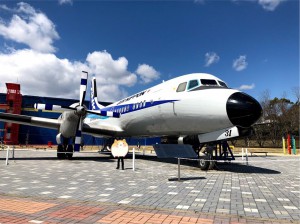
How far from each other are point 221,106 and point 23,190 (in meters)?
7.78

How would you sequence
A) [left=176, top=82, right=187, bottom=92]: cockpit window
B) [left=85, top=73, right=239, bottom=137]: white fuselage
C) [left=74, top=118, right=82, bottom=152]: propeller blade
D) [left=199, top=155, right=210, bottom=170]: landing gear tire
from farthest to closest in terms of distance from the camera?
[left=74, top=118, right=82, bottom=152]: propeller blade, [left=176, top=82, right=187, bottom=92]: cockpit window, [left=199, top=155, right=210, bottom=170]: landing gear tire, [left=85, top=73, right=239, bottom=137]: white fuselage

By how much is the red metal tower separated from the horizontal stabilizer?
4176cm

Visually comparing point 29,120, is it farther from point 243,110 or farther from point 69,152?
point 243,110

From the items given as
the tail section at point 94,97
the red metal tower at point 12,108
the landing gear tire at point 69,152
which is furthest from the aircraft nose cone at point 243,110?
the red metal tower at point 12,108

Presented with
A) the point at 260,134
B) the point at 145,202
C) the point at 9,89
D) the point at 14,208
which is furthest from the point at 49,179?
the point at 260,134

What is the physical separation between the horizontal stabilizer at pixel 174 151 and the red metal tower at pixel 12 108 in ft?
137

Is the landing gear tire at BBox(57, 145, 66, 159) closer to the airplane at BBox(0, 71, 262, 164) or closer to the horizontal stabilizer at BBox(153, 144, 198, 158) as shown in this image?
the airplane at BBox(0, 71, 262, 164)

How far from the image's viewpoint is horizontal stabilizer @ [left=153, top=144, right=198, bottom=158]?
10.2 meters

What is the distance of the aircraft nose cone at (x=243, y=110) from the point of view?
33.8ft

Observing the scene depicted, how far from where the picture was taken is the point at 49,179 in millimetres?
9664

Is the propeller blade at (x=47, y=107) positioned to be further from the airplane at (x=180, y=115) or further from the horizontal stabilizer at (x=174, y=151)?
the horizontal stabilizer at (x=174, y=151)

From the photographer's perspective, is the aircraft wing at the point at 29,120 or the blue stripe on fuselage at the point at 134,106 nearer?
the blue stripe on fuselage at the point at 134,106

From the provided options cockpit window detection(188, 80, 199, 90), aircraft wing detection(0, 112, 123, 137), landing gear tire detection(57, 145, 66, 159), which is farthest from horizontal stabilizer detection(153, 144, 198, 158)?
landing gear tire detection(57, 145, 66, 159)

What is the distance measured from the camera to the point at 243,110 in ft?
33.9
